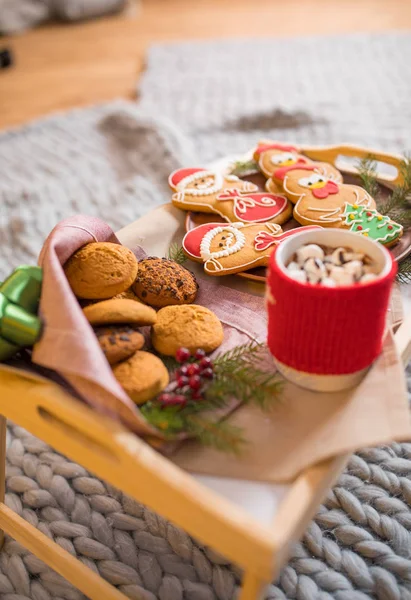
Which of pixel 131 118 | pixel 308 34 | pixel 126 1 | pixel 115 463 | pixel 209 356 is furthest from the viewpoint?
pixel 126 1

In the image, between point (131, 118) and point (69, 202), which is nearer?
point (69, 202)

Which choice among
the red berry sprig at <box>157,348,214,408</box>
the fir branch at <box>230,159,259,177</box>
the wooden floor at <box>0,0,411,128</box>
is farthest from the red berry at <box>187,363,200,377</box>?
the wooden floor at <box>0,0,411,128</box>

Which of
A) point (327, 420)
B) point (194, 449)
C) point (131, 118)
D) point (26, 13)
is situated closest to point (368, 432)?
point (327, 420)

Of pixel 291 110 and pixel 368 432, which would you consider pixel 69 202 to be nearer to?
pixel 291 110

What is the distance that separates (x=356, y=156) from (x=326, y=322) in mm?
534

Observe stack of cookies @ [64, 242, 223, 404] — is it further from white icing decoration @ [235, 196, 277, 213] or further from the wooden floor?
the wooden floor

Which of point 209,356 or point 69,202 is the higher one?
point 209,356

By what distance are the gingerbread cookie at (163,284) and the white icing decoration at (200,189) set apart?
199mm

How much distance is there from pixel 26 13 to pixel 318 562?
245 centimetres

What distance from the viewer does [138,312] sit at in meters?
0.71

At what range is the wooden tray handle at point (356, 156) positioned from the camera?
3.46 ft

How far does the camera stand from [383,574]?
0.78 metres

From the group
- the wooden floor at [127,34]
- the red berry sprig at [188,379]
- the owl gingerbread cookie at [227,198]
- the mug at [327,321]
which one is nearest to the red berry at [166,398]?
the red berry sprig at [188,379]

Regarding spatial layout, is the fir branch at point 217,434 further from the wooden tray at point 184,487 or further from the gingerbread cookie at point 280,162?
the gingerbread cookie at point 280,162
